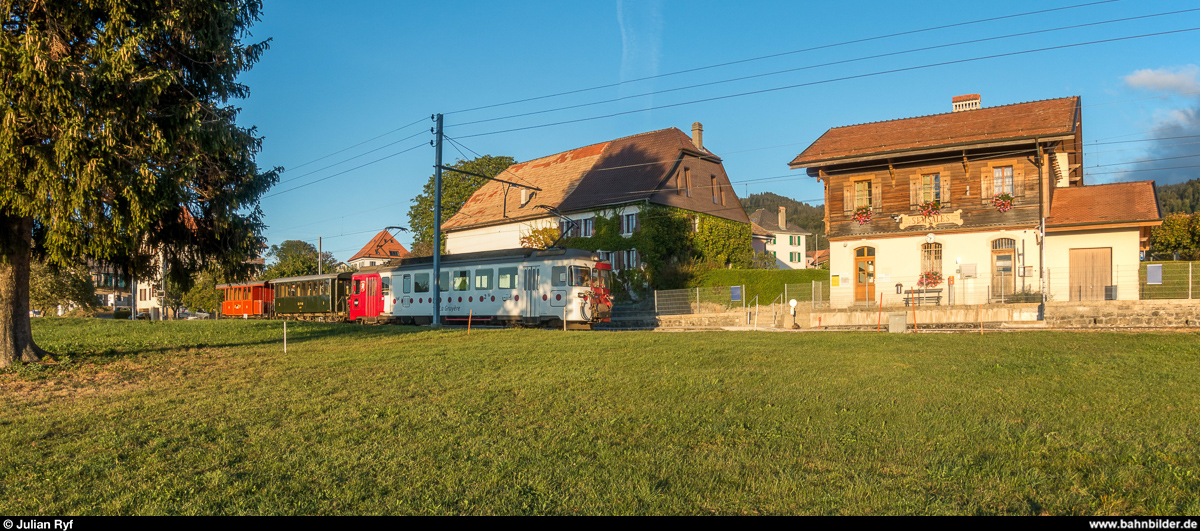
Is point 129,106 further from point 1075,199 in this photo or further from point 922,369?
point 1075,199

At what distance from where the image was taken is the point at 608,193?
42688 mm

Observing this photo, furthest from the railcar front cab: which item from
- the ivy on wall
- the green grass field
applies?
the green grass field

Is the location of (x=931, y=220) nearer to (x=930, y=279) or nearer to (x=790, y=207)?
(x=930, y=279)

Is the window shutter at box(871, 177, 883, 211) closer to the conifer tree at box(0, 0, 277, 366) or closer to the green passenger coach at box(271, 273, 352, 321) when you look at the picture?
the conifer tree at box(0, 0, 277, 366)

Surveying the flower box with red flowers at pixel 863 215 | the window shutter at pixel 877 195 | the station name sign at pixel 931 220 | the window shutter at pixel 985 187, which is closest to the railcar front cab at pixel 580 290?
the flower box with red flowers at pixel 863 215

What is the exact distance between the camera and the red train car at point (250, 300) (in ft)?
144

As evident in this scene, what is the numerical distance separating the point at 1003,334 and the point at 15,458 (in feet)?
60.4

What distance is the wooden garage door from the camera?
23266 millimetres

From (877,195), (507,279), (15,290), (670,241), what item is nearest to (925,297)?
(877,195)

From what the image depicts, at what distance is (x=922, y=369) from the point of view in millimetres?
11234

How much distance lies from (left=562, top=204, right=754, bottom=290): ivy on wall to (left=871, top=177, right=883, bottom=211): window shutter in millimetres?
12384

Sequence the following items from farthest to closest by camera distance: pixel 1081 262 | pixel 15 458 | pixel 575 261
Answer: pixel 575 261, pixel 1081 262, pixel 15 458

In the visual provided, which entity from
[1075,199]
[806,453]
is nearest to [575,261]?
[1075,199]

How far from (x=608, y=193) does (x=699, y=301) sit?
1441 centimetres
